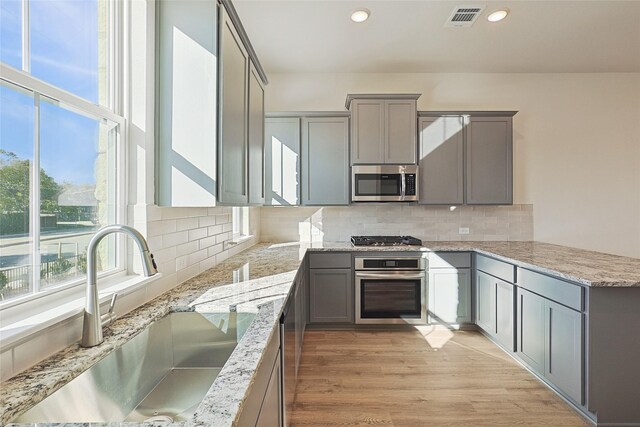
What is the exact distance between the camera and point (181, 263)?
6.43ft

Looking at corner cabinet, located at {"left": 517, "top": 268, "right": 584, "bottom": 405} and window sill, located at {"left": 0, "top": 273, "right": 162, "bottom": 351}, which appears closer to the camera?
window sill, located at {"left": 0, "top": 273, "right": 162, "bottom": 351}

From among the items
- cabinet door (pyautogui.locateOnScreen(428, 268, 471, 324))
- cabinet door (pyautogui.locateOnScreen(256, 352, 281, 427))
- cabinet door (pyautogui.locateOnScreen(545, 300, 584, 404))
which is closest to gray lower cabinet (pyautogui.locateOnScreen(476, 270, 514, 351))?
cabinet door (pyautogui.locateOnScreen(428, 268, 471, 324))

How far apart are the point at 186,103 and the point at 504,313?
2912 millimetres

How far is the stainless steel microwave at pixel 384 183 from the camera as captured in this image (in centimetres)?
367

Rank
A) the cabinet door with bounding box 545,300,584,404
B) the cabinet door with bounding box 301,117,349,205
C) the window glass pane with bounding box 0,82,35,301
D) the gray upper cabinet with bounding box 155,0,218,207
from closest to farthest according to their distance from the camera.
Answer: the window glass pane with bounding box 0,82,35,301
the gray upper cabinet with bounding box 155,0,218,207
the cabinet door with bounding box 545,300,584,404
the cabinet door with bounding box 301,117,349,205

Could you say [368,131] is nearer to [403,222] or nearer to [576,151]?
[403,222]

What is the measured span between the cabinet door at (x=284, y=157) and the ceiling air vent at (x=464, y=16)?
1.74m

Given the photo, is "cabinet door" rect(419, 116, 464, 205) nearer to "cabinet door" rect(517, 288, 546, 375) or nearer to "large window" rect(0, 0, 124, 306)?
"cabinet door" rect(517, 288, 546, 375)

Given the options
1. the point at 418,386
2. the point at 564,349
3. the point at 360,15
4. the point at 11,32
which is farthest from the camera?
the point at 360,15

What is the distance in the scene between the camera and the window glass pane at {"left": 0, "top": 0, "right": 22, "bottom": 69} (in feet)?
3.32

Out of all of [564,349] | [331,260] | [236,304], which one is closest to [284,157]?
[331,260]

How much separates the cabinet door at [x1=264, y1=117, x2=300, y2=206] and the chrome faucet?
2737 millimetres

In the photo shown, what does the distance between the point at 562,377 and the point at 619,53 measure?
138 inches

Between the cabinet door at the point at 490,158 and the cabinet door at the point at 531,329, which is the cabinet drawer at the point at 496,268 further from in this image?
the cabinet door at the point at 490,158
